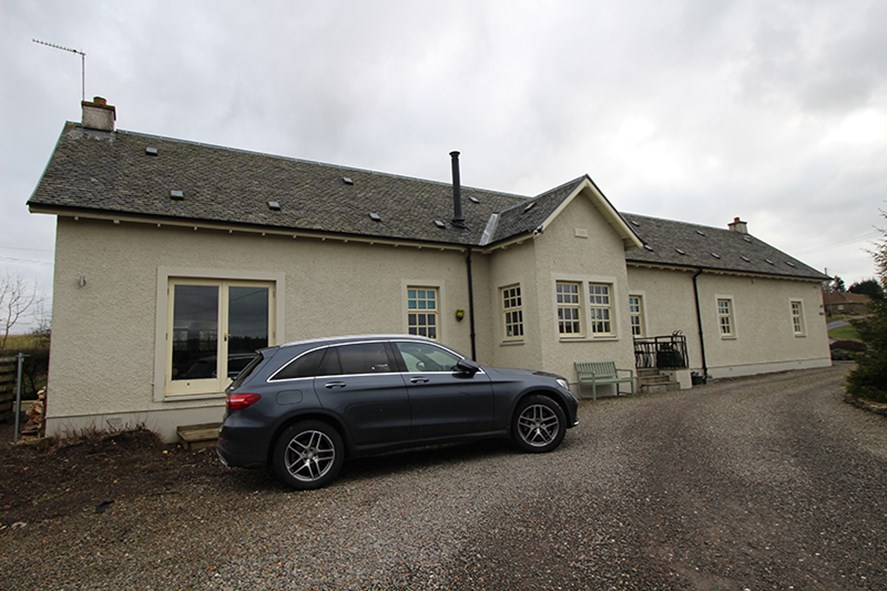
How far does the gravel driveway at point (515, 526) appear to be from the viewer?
3.42 metres

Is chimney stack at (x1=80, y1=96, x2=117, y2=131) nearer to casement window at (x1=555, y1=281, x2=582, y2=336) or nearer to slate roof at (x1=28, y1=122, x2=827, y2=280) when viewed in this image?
slate roof at (x1=28, y1=122, x2=827, y2=280)

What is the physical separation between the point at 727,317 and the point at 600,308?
797 centimetres

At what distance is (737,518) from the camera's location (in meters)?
4.24

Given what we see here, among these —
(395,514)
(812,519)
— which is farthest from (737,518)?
(395,514)

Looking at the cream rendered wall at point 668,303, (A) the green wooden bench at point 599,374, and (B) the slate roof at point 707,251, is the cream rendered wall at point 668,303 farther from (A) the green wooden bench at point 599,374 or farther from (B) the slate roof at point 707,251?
(A) the green wooden bench at point 599,374

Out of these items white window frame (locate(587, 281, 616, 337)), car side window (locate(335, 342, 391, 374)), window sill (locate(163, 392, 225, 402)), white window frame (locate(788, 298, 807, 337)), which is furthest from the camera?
white window frame (locate(788, 298, 807, 337))

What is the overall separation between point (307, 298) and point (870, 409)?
10.9 m

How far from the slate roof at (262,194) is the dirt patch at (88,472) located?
390 cm

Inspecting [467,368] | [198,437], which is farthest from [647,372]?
[198,437]

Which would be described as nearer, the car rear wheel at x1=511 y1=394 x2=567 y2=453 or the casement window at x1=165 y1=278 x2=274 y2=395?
the car rear wheel at x1=511 y1=394 x2=567 y2=453

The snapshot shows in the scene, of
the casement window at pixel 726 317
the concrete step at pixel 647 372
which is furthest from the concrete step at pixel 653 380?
the casement window at pixel 726 317

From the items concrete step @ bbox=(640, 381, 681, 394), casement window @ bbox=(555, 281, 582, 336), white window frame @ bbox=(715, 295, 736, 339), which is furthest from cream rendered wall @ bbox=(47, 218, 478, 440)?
white window frame @ bbox=(715, 295, 736, 339)

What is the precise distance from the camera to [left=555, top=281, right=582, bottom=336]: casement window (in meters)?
12.4

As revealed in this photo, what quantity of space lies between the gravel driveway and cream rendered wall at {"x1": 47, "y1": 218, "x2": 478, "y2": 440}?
10.9ft
